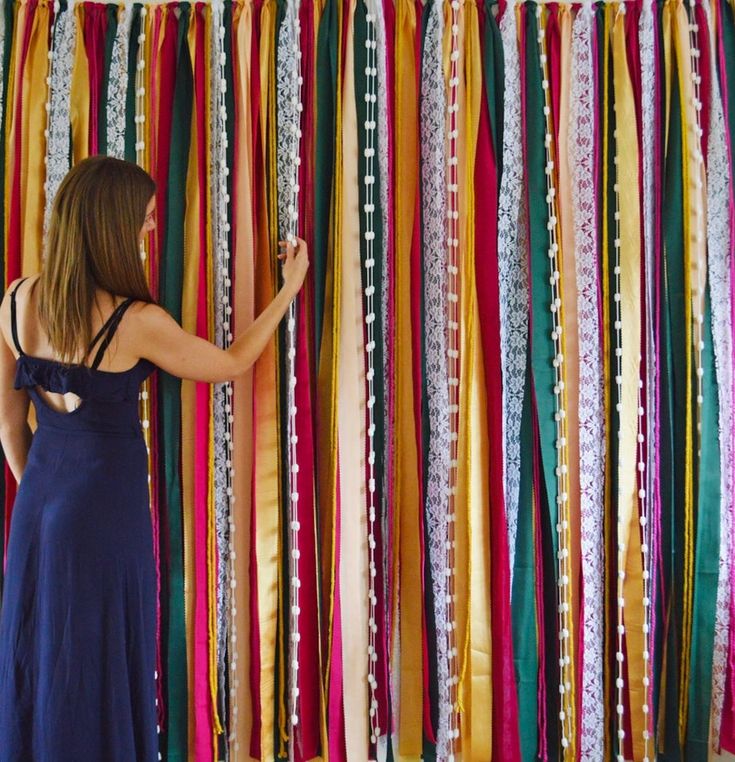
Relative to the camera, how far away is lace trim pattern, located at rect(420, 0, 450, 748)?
1.89 meters

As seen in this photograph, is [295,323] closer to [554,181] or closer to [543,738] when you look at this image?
[554,181]

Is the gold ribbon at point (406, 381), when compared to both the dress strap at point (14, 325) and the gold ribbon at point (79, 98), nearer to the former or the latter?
the gold ribbon at point (79, 98)

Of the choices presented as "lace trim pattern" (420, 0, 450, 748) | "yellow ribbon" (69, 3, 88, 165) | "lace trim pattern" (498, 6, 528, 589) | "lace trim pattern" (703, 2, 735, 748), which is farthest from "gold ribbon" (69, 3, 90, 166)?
"lace trim pattern" (703, 2, 735, 748)

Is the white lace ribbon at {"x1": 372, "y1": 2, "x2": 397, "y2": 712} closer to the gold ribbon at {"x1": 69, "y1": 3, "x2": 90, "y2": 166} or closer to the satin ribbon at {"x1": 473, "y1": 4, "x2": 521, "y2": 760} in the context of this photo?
the satin ribbon at {"x1": 473, "y1": 4, "x2": 521, "y2": 760}

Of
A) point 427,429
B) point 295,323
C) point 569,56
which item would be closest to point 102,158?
point 295,323

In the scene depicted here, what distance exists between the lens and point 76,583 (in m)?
1.52

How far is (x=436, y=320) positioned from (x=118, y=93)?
42.1 inches

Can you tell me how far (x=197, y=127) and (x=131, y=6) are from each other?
39 cm

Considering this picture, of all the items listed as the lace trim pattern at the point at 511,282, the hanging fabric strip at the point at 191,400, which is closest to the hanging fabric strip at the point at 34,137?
the hanging fabric strip at the point at 191,400

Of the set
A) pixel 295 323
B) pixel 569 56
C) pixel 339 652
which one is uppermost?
pixel 569 56

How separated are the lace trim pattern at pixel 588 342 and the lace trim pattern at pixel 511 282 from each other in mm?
149

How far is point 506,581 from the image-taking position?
6.09 ft

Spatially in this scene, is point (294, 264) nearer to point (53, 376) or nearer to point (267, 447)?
point (267, 447)

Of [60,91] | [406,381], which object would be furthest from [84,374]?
[60,91]
